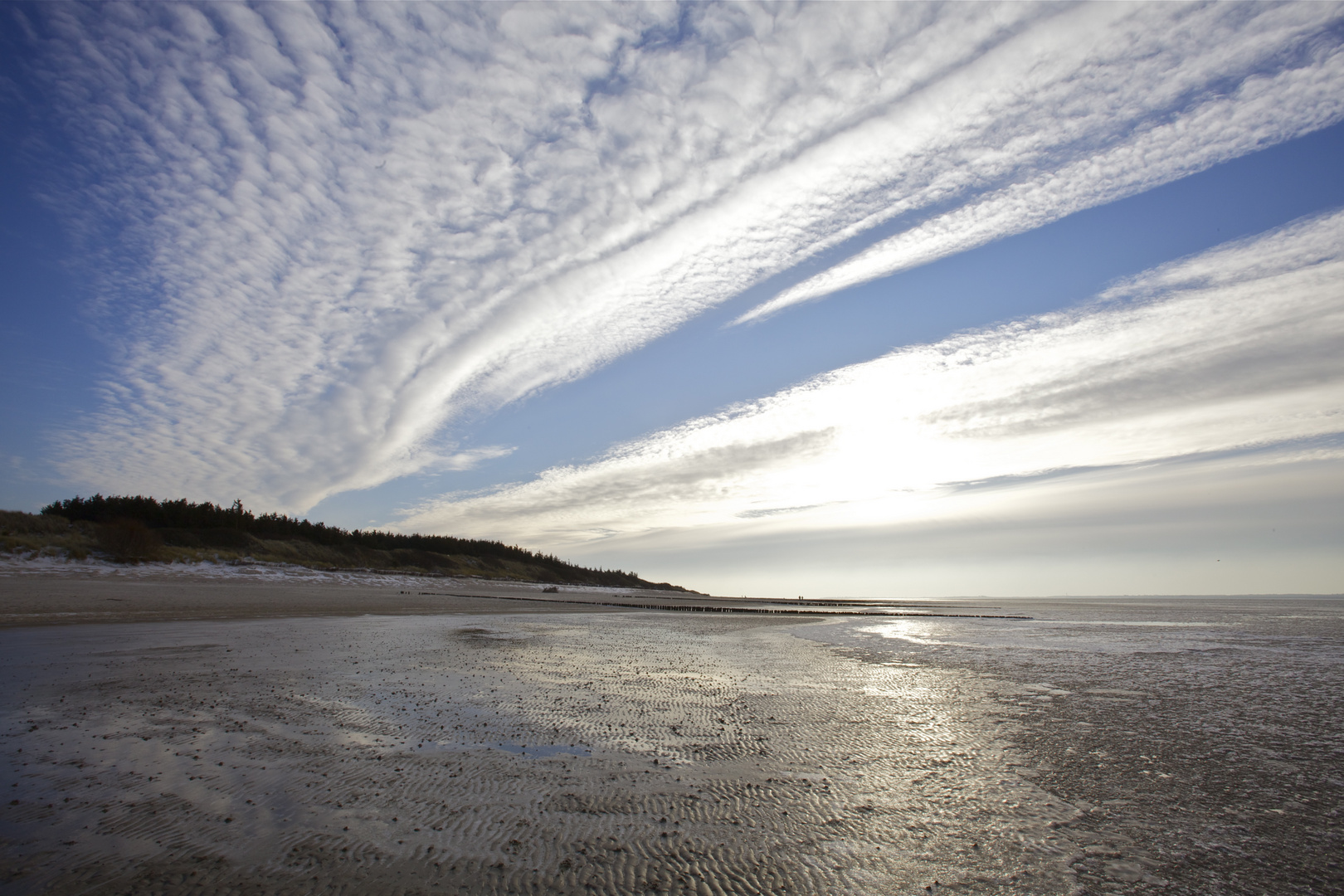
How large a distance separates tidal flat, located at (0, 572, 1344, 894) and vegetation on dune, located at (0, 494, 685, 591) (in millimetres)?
37173

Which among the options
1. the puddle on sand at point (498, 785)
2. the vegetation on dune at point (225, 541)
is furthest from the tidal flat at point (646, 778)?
the vegetation on dune at point (225, 541)

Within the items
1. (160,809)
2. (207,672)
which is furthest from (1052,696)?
(207,672)

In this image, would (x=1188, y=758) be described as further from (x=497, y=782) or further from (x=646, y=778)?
(x=497, y=782)

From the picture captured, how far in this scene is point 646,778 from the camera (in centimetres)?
518

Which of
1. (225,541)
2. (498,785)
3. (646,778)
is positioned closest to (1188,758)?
(646,778)

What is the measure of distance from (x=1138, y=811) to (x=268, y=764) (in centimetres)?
697

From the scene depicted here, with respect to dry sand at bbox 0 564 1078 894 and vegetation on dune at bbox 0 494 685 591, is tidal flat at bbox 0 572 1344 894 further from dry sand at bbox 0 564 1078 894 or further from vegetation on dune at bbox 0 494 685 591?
vegetation on dune at bbox 0 494 685 591

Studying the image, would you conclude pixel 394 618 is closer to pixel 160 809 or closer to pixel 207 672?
pixel 207 672

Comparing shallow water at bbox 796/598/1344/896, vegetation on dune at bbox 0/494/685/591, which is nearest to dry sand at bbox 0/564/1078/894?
shallow water at bbox 796/598/1344/896

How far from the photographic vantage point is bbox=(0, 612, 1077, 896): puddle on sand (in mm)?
3480

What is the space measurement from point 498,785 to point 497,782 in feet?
0.20

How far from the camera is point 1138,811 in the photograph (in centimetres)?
451

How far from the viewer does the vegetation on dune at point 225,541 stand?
38594mm

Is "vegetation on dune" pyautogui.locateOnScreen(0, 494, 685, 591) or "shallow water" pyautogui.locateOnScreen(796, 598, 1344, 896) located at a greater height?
"vegetation on dune" pyautogui.locateOnScreen(0, 494, 685, 591)
